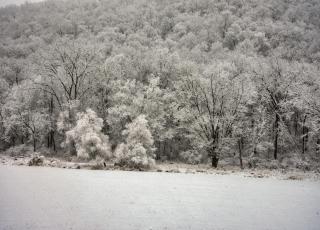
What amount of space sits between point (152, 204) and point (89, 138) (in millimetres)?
24216

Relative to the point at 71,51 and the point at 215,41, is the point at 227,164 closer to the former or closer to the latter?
the point at 71,51

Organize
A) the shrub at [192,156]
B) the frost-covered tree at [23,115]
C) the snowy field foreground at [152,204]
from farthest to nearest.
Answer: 1. the frost-covered tree at [23,115]
2. the shrub at [192,156]
3. the snowy field foreground at [152,204]

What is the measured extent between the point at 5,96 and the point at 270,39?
60018mm

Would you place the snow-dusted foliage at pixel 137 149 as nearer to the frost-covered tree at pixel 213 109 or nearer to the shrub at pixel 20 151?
the frost-covered tree at pixel 213 109

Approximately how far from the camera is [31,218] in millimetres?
15555

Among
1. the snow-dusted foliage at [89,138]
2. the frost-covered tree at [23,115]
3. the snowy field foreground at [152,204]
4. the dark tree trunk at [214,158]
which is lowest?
the snowy field foreground at [152,204]

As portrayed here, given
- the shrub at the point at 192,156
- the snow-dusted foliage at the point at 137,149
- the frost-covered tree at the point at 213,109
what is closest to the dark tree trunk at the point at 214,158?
the frost-covered tree at the point at 213,109

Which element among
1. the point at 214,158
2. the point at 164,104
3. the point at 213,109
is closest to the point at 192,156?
the point at 214,158

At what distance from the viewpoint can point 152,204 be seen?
19.4m

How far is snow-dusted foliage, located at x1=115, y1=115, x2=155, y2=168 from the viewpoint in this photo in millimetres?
40969

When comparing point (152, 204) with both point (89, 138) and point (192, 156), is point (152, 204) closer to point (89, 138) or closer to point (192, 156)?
point (89, 138)

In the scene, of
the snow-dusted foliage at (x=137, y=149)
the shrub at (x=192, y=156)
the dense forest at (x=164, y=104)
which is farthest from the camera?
the shrub at (x=192, y=156)

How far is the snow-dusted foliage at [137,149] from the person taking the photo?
134ft

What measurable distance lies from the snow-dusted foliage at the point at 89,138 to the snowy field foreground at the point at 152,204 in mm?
13806
